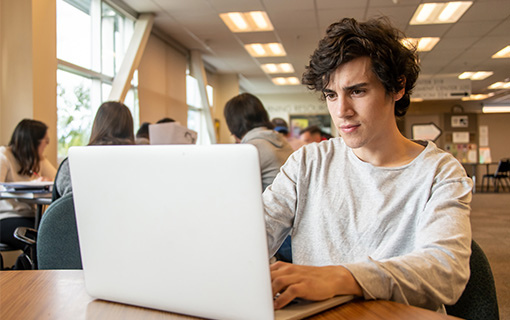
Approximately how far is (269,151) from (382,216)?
A: 5.31 feet

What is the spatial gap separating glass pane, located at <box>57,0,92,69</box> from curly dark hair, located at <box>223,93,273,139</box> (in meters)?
2.72

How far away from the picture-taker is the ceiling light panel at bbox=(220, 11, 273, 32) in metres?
6.43

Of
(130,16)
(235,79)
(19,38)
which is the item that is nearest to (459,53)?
(235,79)

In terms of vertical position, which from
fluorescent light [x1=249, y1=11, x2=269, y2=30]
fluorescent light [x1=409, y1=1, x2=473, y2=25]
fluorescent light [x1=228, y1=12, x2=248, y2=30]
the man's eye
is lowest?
the man's eye

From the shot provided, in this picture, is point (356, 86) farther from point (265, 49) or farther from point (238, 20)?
point (265, 49)

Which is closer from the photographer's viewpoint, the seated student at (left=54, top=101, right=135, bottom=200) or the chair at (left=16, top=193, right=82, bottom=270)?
the chair at (left=16, top=193, right=82, bottom=270)

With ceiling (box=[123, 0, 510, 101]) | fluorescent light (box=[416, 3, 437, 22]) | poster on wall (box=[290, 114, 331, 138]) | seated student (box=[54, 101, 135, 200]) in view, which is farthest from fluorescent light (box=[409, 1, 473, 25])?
poster on wall (box=[290, 114, 331, 138])

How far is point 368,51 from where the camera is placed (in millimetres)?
1087

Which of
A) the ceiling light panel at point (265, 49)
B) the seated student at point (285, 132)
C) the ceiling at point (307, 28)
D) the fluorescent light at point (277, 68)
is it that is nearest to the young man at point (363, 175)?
the ceiling at point (307, 28)

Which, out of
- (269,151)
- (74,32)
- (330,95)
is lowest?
(269,151)

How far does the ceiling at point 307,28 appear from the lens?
5.96 meters

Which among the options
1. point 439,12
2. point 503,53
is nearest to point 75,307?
point 439,12

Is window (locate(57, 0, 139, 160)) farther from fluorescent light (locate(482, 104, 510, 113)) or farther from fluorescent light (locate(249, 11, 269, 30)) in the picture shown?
fluorescent light (locate(482, 104, 510, 113))

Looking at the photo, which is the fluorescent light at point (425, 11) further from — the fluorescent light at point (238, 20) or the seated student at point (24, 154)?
the seated student at point (24, 154)
